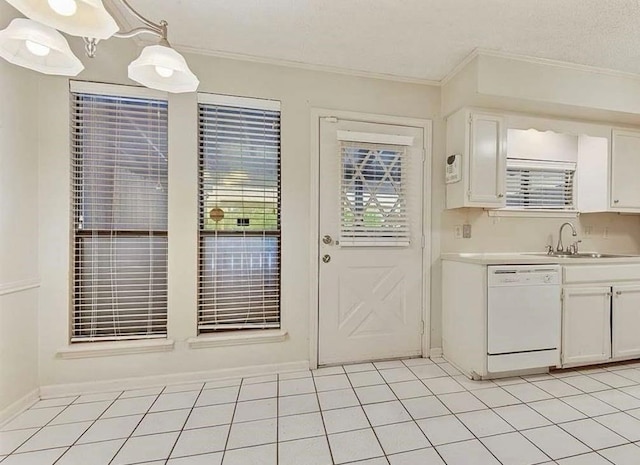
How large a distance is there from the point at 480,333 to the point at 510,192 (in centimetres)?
149

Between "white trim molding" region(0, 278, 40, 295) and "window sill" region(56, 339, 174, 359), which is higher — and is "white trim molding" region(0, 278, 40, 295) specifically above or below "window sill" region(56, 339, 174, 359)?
above

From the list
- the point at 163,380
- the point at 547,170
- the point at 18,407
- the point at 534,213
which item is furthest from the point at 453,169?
the point at 18,407

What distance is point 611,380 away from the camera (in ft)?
7.98

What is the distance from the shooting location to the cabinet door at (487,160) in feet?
8.68

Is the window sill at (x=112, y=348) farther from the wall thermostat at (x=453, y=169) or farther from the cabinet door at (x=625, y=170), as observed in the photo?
the cabinet door at (x=625, y=170)

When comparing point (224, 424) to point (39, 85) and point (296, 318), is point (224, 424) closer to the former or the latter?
point (296, 318)

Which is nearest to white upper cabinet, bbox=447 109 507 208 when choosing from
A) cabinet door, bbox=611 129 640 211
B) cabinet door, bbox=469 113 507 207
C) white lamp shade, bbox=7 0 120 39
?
cabinet door, bbox=469 113 507 207

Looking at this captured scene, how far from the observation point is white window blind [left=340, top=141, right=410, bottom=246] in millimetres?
2717

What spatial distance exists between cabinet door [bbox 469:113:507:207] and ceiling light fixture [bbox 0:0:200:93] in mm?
2193

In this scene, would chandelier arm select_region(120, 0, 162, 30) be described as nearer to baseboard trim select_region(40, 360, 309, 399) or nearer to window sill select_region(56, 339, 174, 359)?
window sill select_region(56, 339, 174, 359)

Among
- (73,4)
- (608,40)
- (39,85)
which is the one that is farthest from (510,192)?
(39,85)

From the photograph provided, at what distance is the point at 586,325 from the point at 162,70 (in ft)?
11.2

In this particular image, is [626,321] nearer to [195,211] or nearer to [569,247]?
[569,247]

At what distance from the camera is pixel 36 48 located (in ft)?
4.10
